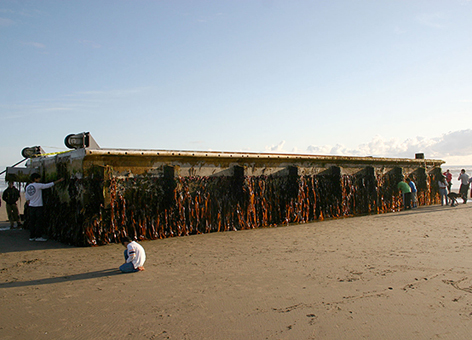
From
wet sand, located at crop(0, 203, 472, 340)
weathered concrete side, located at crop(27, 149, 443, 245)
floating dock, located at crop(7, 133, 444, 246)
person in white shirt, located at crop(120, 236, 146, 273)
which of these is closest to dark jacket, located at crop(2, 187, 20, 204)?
floating dock, located at crop(7, 133, 444, 246)

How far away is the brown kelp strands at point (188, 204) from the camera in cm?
773

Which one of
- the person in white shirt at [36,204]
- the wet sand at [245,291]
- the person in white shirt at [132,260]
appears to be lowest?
the wet sand at [245,291]

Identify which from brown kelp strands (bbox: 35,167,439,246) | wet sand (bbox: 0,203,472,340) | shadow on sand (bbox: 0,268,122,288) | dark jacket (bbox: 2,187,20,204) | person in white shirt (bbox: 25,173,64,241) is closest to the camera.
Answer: wet sand (bbox: 0,203,472,340)

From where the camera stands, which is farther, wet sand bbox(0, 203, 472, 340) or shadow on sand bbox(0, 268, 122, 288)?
shadow on sand bbox(0, 268, 122, 288)

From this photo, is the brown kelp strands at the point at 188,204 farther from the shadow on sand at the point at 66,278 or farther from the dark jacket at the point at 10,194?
the shadow on sand at the point at 66,278

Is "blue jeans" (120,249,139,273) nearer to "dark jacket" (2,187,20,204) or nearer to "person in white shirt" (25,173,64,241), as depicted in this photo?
"person in white shirt" (25,173,64,241)

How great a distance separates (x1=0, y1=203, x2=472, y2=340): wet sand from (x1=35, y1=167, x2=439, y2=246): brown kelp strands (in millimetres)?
716

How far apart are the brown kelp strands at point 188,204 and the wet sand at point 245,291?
2.35ft

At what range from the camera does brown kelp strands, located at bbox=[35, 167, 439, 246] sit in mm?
7734

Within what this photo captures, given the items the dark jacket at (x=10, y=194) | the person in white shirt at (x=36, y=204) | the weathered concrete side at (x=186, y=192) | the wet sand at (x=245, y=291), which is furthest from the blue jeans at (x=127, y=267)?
the dark jacket at (x=10, y=194)

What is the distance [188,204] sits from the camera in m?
8.95

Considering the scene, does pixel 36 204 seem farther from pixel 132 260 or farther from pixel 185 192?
pixel 132 260

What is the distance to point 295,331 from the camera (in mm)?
3373

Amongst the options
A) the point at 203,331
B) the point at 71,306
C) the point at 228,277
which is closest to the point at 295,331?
the point at 203,331
